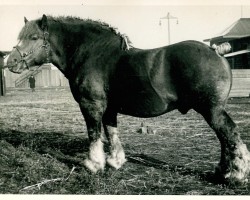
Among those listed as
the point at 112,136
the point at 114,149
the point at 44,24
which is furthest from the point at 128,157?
the point at 44,24

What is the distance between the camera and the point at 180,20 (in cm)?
474

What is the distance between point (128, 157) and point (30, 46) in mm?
2144

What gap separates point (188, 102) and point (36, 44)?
7.10ft

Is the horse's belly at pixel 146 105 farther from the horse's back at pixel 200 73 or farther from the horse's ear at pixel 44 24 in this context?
the horse's ear at pixel 44 24

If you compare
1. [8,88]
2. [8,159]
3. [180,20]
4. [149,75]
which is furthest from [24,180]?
[8,88]

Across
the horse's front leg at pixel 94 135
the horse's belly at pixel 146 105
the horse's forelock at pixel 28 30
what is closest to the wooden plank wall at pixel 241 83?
the horse's belly at pixel 146 105

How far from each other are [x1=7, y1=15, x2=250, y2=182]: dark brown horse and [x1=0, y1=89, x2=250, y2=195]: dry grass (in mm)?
305

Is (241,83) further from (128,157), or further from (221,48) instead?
(221,48)

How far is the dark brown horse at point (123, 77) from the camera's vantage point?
3.49m

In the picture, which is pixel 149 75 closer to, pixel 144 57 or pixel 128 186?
pixel 144 57

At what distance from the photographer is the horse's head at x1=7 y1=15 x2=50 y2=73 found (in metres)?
4.13

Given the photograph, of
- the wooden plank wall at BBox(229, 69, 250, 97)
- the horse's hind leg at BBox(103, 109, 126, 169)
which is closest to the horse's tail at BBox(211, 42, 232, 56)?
the horse's hind leg at BBox(103, 109, 126, 169)

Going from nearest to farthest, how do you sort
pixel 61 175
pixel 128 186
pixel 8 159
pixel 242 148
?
1. pixel 242 148
2. pixel 128 186
3. pixel 61 175
4. pixel 8 159

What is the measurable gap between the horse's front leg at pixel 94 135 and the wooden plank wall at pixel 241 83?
5336 millimetres
